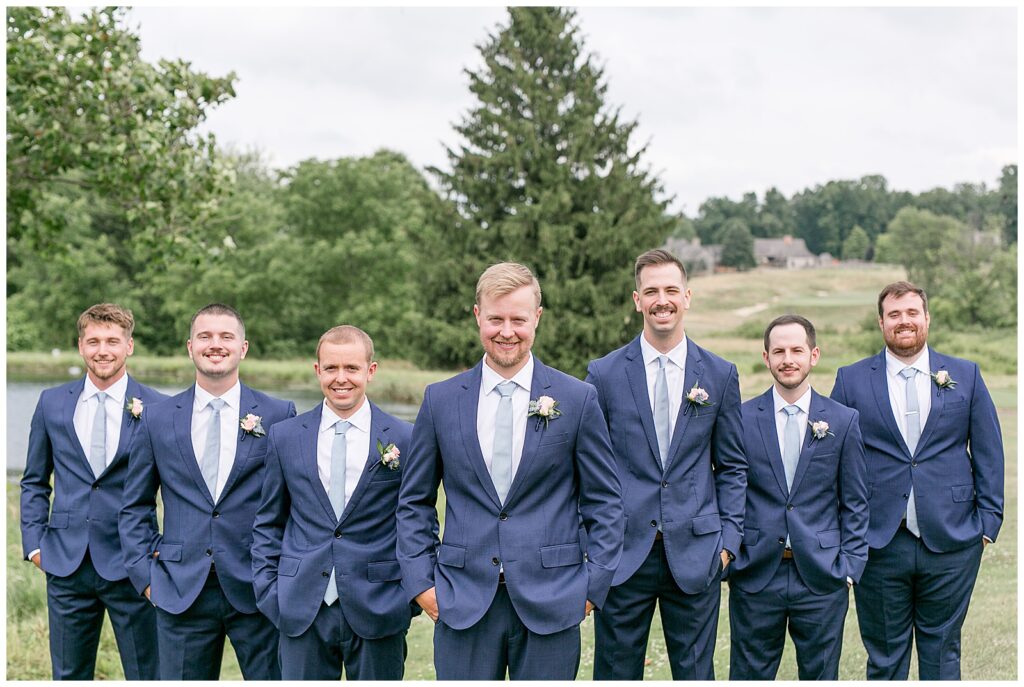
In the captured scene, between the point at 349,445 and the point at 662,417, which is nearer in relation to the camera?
the point at 349,445

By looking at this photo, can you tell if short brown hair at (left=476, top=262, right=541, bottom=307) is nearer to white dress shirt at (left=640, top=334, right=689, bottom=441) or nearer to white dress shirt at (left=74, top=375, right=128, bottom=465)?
white dress shirt at (left=640, top=334, right=689, bottom=441)

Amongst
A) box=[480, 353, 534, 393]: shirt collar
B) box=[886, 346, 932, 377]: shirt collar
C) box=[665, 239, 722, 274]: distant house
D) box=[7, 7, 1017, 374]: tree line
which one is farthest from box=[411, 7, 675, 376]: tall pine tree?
box=[480, 353, 534, 393]: shirt collar

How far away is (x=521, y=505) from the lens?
3.84m

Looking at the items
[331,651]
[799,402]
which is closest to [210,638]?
[331,651]

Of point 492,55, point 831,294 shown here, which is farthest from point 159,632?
point 831,294

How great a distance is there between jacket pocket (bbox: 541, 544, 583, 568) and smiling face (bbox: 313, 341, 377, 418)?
1104mm

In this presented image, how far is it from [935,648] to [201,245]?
9.16 meters

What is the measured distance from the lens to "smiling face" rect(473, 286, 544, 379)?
3799mm

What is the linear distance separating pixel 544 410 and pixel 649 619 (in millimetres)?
1412

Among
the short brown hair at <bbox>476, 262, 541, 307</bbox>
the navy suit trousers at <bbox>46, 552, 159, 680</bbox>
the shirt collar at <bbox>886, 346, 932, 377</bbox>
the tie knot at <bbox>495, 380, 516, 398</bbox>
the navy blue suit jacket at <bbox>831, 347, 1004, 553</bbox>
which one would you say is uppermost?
the short brown hair at <bbox>476, 262, 541, 307</bbox>

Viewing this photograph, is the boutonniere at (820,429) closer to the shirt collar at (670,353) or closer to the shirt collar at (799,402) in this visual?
the shirt collar at (799,402)

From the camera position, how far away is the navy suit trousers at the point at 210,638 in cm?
462

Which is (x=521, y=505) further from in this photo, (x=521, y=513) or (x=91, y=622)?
(x=91, y=622)

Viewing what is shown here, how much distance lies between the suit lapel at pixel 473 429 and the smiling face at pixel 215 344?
4.15ft
